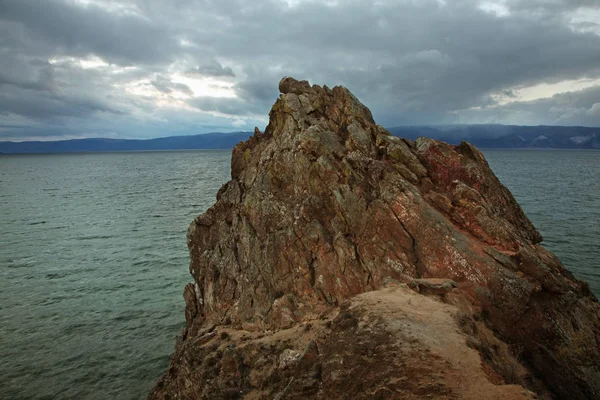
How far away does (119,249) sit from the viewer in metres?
52.7

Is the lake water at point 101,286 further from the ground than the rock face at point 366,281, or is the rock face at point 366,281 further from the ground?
the rock face at point 366,281

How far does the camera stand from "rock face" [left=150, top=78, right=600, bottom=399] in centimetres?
1401

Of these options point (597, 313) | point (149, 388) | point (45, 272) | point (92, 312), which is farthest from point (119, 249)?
point (597, 313)

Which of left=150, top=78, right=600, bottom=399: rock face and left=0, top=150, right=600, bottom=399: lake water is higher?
left=150, top=78, right=600, bottom=399: rock face

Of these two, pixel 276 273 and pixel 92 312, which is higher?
pixel 276 273

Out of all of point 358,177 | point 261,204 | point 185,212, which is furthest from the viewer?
point 185,212

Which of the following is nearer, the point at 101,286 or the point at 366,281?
the point at 366,281

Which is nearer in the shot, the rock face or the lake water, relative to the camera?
the rock face

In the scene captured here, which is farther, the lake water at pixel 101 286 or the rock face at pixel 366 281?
the lake water at pixel 101 286

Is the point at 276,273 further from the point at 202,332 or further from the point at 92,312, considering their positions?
the point at 92,312

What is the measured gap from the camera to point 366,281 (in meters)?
22.5

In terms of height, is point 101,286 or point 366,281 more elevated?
point 366,281

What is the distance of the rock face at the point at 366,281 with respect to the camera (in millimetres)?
14008

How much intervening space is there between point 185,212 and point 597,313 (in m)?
67.9
